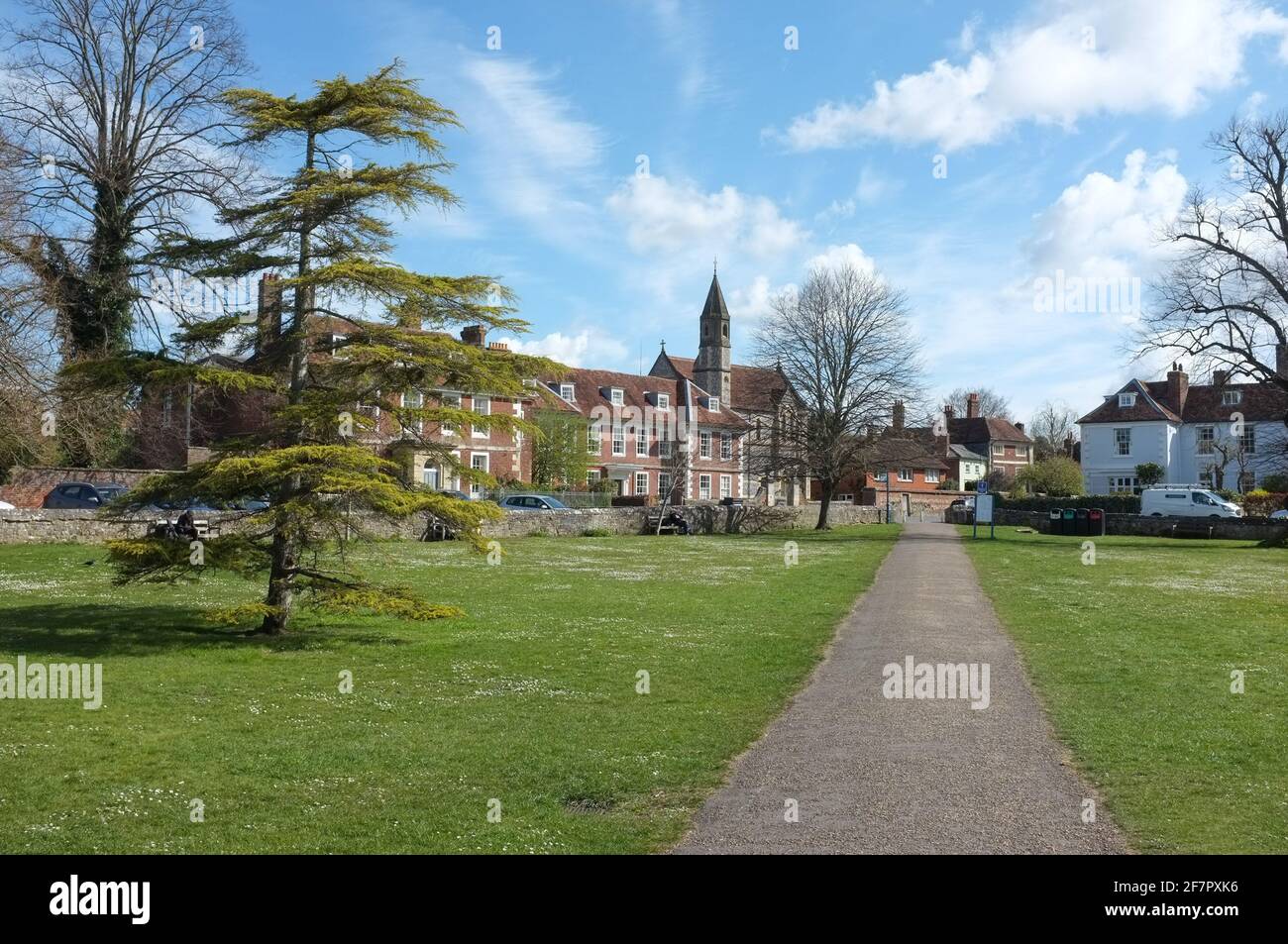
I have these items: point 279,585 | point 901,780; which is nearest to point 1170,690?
point 901,780

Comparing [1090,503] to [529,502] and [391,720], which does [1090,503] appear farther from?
[391,720]

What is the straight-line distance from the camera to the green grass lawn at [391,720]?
761 centimetres

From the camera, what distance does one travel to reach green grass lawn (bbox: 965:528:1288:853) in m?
7.87

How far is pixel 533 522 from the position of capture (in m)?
42.4

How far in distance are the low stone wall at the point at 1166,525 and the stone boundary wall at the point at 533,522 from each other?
1168 centimetres

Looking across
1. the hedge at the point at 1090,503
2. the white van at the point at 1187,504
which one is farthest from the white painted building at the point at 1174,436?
the white van at the point at 1187,504

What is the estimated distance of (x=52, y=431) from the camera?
1062 inches

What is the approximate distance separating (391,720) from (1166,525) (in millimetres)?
50947

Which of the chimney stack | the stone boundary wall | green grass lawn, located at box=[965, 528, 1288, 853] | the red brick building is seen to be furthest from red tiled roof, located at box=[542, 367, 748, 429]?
green grass lawn, located at box=[965, 528, 1288, 853]

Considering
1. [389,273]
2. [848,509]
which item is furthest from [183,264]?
[848,509]

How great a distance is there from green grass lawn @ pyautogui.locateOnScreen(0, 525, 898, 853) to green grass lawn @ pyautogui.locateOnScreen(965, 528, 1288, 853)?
11.3 ft

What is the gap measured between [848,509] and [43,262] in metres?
48.0

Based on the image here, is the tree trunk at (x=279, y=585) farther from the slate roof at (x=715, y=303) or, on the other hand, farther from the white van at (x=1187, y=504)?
the slate roof at (x=715, y=303)
